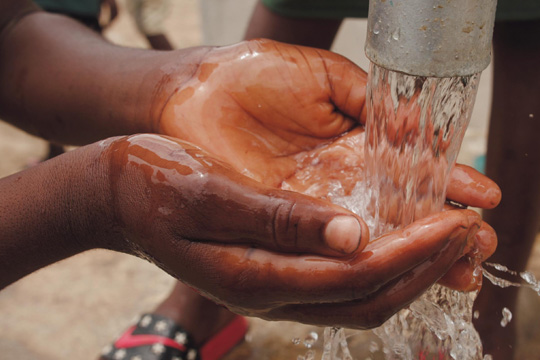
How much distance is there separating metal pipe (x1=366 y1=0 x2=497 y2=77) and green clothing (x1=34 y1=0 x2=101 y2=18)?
191 cm

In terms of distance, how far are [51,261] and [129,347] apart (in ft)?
2.05

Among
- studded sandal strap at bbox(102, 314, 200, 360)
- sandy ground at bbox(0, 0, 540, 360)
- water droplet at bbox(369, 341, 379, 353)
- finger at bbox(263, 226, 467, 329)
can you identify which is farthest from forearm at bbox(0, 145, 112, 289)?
water droplet at bbox(369, 341, 379, 353)

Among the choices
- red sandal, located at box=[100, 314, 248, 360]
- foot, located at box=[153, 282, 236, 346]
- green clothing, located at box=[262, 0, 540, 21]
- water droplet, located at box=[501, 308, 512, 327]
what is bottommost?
red sandal, located at box=[100, 314, 248, 360]

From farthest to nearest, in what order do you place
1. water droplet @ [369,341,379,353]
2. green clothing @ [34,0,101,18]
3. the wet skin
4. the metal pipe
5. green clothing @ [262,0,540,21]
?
green clothing @ [34,0,101,18] → water droplet @ [369,341,379,353] → green clothing @ [262,0,540,21] → the wet skin → the metal pipe

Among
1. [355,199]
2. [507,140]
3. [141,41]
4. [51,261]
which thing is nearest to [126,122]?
[51,261]

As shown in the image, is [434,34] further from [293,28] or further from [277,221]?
[293,28]

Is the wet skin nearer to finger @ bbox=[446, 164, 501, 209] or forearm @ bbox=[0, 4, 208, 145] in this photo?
forearm @ bbox=[0, 4, 208, 145]

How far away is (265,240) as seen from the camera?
0.85 metres

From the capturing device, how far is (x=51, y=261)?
1.06 m

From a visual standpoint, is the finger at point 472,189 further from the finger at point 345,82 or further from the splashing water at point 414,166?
the finger at point 345,82

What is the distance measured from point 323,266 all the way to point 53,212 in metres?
0.47

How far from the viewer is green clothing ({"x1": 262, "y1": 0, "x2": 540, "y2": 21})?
1.27 metres

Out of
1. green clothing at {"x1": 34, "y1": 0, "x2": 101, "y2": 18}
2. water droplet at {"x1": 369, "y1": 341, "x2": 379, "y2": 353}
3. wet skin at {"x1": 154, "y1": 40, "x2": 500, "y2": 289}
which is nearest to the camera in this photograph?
wet skin at {"x1": 154, "y1": 40, "x2": 500, "y2": 289}

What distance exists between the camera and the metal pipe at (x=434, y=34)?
703 millimetres
